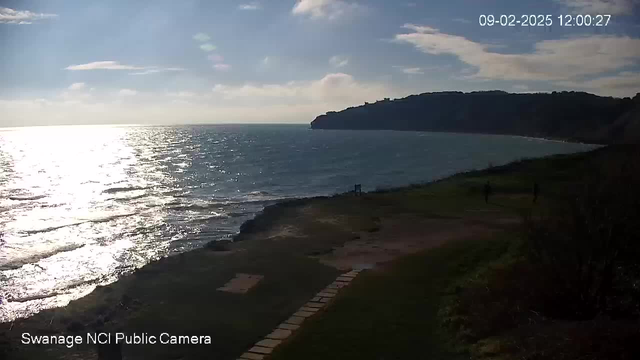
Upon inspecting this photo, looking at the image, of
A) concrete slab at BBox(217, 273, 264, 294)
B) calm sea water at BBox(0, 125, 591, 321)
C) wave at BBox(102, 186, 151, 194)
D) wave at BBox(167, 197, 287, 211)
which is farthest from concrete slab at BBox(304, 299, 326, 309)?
wave at BBox(102, 186, 151, 194)

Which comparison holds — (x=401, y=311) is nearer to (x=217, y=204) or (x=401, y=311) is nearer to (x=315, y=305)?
(x=315, y=305)

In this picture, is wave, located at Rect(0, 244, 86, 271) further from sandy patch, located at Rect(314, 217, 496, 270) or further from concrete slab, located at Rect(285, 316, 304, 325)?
concrete slab, located at Rect(285, 316, 304, 325)

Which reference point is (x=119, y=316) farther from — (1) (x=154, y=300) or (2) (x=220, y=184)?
(2) (x=220, y=184)

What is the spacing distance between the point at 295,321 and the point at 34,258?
1851 cm

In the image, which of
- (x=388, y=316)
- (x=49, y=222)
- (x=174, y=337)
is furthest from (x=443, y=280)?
(x=49, y=222)

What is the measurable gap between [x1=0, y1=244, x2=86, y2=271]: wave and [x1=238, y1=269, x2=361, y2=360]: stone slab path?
54.2 feet

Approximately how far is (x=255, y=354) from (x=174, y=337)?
285 cm

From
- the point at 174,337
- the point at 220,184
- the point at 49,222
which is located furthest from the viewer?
the point at 220,184

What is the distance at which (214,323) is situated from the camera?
13555 millimetres

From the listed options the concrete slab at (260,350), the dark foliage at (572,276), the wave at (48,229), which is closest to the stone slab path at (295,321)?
the concrete slab at (260,350)

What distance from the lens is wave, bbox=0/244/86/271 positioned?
24.1 meters

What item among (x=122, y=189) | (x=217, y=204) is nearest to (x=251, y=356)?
(x=217, y=204)

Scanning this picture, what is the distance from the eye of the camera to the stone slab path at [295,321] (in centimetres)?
1124

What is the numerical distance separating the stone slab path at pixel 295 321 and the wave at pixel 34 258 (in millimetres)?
16519
